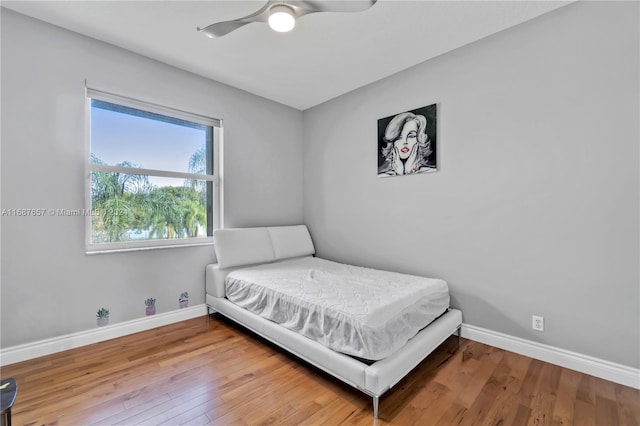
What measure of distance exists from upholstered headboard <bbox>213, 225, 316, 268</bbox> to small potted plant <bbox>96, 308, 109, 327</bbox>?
1037 mm

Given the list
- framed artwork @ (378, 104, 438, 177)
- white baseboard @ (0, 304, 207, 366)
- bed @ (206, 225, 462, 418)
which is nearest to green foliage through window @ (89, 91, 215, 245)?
bed @ (206, 225, 462, 418)

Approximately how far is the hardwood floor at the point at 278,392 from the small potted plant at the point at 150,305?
16.4 inches

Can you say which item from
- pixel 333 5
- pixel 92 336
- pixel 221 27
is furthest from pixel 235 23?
pixel 92 336

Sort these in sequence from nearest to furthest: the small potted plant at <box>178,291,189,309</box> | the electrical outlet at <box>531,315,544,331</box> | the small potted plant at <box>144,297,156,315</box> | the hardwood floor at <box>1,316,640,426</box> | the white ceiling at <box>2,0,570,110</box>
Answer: the hardwood floor at <box>1,316,640,426</box> < the white ceiling at <box>2,0,570,110</box> < the electrical outlet at <box>531,315,544,331</box> < the small potted plant at <box>144,297,156,315</box> < the small potted plant at <box>178,291,189,309</box>

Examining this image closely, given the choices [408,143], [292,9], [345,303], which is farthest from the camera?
[408,143]

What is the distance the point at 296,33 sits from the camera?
2381 millimetres

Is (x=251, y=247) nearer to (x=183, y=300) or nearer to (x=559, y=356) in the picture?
(x=183, y=300)

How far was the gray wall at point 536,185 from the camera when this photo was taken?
1920mm

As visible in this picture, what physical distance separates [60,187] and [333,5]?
2.54m

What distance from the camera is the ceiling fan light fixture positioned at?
5.64 feet

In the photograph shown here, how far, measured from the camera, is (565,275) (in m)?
2.12

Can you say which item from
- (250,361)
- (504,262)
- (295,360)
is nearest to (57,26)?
(250,361)

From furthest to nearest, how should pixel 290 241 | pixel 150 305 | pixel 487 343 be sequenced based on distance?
1. pixel 290 241
2. pixel 150 305
3. pixel 487 343

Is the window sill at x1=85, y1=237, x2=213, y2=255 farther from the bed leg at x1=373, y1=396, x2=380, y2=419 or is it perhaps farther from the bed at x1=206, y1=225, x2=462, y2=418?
the bed leg at x1=373, y1=396, x2=380, y2=419
